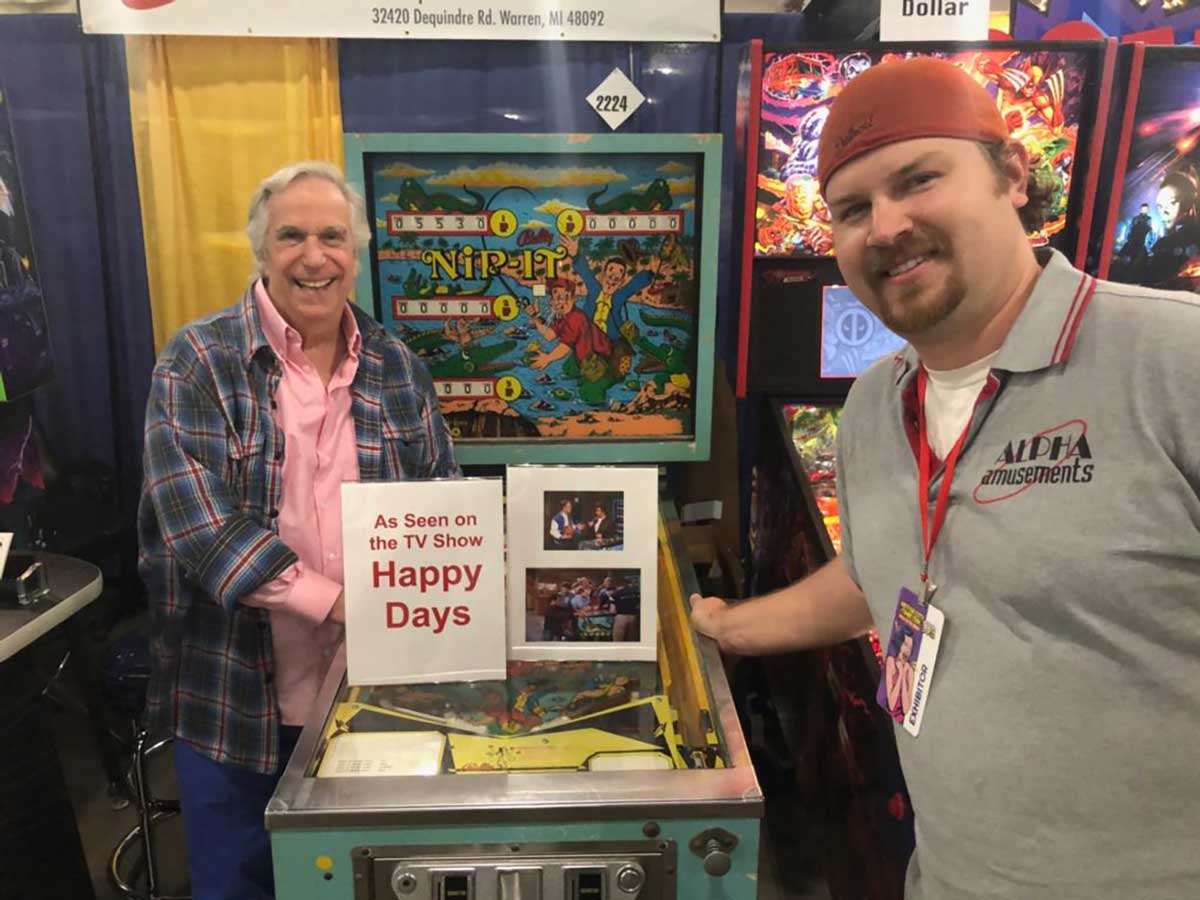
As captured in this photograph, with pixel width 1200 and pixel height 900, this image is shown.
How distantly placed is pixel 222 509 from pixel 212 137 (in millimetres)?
1806

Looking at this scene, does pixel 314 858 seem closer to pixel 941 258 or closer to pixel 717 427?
pixel 941 258

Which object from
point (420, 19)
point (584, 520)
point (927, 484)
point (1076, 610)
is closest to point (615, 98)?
point (420, 19)

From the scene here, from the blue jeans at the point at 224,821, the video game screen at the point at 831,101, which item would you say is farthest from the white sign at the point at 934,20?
the blue jeans at the point at 224,821

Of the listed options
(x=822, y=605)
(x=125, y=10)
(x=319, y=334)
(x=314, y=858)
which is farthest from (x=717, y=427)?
(x=125, y=10)

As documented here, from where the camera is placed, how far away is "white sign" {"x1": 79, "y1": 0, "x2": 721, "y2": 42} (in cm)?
255

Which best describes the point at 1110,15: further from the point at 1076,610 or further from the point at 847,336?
the point at 1076,610

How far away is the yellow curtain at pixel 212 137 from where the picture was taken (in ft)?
8.84

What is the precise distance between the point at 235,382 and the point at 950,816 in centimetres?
135

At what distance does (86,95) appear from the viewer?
9.12 feet

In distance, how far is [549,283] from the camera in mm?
1947

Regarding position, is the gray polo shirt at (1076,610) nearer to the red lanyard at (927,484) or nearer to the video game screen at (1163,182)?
the red lanyard at (927,484)

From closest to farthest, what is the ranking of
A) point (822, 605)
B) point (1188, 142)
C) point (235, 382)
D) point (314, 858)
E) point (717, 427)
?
point (314, 858), point (822, 605), point (235, 382), point (1188, 142), point (717, 427)

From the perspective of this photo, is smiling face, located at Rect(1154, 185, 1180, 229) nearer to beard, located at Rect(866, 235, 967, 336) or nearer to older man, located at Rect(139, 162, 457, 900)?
beard, located at Rect(866, 235, 967, 336)

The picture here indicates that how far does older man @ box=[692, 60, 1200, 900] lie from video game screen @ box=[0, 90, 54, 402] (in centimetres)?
235
